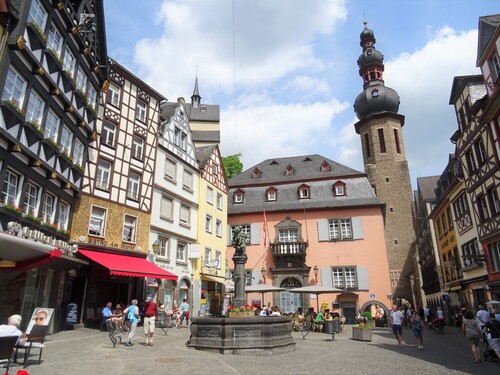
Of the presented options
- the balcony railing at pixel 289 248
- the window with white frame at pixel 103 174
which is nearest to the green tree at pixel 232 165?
the balcony railing at pixel 289 248

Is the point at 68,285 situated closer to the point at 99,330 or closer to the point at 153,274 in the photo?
the point at 99,330

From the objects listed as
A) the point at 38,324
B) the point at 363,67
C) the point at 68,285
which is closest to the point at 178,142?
the point at 68,285

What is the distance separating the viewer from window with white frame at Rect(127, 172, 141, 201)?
20.7 m

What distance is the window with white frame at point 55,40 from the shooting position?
14.6 m

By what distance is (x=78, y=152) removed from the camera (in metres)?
17.9

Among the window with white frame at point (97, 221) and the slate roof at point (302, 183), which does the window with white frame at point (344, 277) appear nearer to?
the slate roof at point (302, 183)

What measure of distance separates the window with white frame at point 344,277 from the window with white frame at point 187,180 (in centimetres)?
1379

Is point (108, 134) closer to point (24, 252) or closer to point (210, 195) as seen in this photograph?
point (210, 195)

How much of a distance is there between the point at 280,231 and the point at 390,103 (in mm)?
21309

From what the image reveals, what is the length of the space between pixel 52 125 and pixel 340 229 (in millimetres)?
23724

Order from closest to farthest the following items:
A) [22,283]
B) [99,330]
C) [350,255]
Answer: [22,283] → [99,330] → [350,255]

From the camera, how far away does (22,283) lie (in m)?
13.6

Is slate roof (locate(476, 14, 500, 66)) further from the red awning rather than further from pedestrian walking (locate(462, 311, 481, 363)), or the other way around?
the red awning

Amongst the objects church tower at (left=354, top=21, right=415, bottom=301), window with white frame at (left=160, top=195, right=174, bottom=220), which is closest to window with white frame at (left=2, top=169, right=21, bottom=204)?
window with white frame at (left=160, top=195, right=174, bottom=220)
